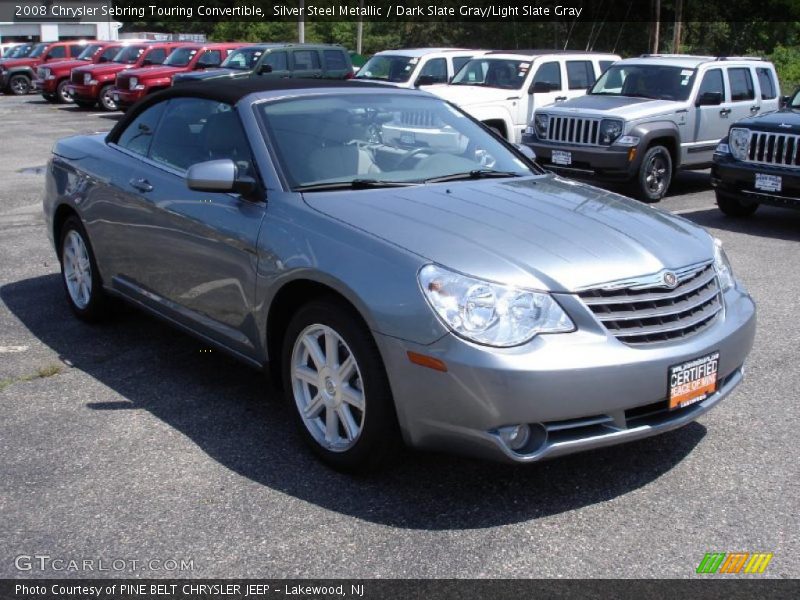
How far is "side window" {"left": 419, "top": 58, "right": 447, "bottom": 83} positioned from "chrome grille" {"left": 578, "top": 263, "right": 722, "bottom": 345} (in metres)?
13.5

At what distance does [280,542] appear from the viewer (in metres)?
3.54

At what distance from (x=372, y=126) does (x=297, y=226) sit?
3.18ft

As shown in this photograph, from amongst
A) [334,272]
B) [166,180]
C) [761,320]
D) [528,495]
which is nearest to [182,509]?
[334,272]

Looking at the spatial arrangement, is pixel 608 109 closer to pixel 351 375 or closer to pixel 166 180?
pixel 166 180

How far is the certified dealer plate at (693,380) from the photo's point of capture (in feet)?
12.3

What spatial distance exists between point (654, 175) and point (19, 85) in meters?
27.1

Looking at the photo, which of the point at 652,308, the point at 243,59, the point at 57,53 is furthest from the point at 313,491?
the point at 57,53

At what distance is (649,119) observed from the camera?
11.8 m

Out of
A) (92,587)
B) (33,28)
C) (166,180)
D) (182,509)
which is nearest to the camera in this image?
(92,587)

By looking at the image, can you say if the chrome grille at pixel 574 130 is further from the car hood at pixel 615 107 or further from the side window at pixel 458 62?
the side window at pixel 458 62

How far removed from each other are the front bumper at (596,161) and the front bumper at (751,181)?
1.28m

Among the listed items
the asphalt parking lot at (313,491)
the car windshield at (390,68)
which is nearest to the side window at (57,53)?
the car windshield at (390,68)

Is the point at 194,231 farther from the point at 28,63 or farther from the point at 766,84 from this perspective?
the point at 28,63

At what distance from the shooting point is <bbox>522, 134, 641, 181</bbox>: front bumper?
11.5m
